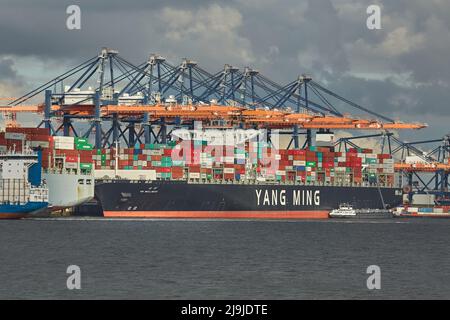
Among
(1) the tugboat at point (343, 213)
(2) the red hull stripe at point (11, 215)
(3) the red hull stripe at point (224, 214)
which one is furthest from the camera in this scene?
(1) the tugboat at point (343, 213)

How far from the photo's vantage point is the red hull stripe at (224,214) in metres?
124

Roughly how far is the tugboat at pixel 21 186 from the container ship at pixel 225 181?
9.66 meters

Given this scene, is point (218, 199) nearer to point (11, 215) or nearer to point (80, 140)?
point (80, 140)

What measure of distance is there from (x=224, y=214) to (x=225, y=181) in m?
4.20

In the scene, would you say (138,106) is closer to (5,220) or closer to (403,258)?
(5,220)

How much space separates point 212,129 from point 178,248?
58.1 meters

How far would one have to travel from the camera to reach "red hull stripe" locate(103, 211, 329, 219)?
12419 cm

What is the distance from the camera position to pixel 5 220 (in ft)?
389

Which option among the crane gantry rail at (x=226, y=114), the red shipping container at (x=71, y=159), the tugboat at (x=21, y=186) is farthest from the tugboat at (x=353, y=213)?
the tugboat at (x=21, y=186)

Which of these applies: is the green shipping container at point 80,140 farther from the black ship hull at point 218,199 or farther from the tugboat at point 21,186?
the tugboat at point 21,186

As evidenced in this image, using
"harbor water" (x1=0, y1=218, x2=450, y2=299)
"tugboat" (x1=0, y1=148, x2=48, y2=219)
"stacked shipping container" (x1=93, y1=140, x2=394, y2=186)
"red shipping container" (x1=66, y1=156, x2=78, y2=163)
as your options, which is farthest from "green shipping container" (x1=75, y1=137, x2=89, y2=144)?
"harbor water" (x1=0, y1=218, x2=450, y2=299)

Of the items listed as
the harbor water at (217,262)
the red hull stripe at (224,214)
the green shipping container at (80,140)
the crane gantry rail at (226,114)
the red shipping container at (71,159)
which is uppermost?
the crane gantry rail at (226,114)

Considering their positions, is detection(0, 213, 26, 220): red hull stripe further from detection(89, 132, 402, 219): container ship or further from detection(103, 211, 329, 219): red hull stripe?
detection(103, 211, 329, 219): red hull stripe

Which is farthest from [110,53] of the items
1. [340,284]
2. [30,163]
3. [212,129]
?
[340,284]
